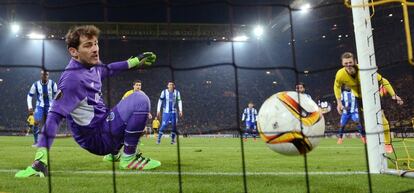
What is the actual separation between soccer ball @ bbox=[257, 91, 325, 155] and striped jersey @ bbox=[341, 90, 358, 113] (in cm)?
743

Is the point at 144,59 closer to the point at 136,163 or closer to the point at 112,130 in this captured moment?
the point at 112,130

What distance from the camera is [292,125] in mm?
3281

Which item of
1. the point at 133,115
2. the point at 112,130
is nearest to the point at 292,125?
the point at 133,115

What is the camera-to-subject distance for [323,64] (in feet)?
66.8

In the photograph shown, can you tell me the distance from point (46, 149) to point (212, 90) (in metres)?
19.0

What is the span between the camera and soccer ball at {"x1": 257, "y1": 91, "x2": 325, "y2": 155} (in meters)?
3.25

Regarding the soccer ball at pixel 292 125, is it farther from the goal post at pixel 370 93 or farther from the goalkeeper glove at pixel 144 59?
the goalkeeper glove at pixel 144 59

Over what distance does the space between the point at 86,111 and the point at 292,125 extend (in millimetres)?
A: 1740

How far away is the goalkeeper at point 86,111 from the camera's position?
3508 millimetres

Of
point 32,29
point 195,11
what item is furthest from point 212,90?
point 32,29

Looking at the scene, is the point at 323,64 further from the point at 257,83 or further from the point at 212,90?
the point at 212,90

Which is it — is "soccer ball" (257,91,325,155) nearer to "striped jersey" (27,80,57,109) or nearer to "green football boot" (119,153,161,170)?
"green football boot" (119,153,161,170)

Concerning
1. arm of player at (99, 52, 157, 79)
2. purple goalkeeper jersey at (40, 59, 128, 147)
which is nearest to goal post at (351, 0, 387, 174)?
arm of player at (99, 52, 157, 79)

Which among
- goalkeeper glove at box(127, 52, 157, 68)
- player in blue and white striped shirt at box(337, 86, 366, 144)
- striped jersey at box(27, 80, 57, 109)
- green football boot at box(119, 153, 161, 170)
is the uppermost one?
striped jersey at box(27, 80, 57, 109)
